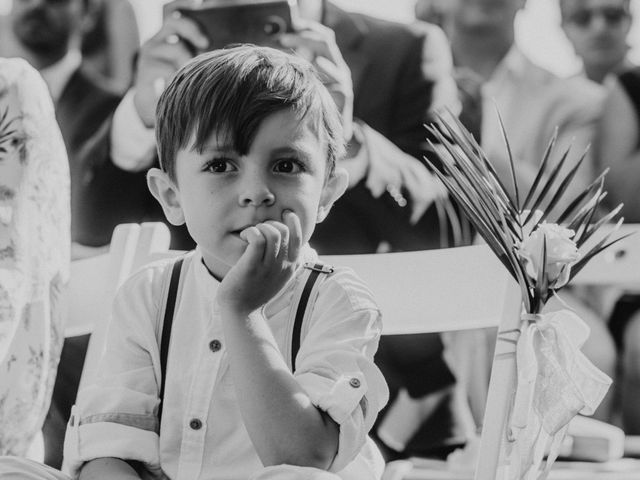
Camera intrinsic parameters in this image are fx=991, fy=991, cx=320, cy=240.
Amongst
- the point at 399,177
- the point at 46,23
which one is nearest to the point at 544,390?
the point at 399,177

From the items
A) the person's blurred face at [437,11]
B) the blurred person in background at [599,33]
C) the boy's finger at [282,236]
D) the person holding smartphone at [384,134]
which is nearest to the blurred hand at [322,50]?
the person holding smartphone at [384,134]

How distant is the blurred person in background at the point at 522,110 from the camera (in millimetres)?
2014

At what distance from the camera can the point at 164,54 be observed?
2.20 meters

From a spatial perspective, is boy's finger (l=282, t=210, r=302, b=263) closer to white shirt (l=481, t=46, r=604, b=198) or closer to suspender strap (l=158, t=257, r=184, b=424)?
suspender strap (l=158, t=257, r=184, b=424)

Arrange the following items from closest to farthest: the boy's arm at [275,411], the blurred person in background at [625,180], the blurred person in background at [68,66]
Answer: the boy's arm at [275,411]
the blurred person in background at [625,180]
the blurred person in background at [68,66]

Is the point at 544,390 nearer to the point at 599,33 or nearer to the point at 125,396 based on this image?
the point at 125,396

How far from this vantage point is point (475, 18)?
211 centimetres

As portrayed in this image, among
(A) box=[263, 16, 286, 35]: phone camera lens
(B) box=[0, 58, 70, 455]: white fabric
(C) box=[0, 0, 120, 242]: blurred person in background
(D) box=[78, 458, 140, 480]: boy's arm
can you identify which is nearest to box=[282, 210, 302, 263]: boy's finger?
(D) box=[78, 458, 140, 480]: boy's arm

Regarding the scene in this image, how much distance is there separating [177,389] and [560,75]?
1.39m

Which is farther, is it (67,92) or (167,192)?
(67,92)

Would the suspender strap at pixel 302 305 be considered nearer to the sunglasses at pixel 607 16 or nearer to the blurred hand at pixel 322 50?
the blurred hand at pixel 322 50

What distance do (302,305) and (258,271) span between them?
0.13 metres

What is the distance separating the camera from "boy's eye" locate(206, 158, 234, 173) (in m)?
0.85

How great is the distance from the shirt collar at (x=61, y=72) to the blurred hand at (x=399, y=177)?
747mm
